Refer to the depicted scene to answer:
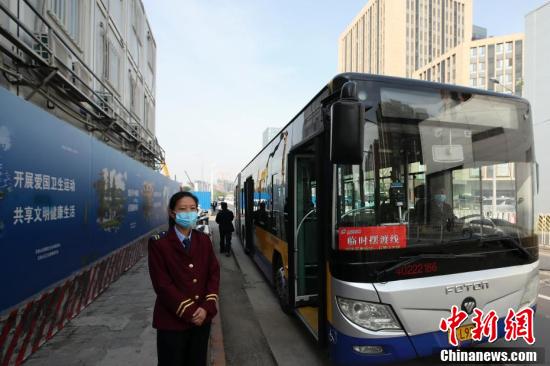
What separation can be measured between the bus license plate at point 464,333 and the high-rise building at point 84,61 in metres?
6.70

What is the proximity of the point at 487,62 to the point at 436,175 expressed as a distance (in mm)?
100217

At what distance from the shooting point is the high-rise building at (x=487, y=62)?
274 ft

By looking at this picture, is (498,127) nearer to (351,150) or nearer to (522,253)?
(522,253)

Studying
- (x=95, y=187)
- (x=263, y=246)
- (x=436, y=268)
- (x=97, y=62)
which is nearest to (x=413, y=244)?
(x=436, y=268)

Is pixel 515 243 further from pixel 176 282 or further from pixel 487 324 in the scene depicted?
pixel 176 282

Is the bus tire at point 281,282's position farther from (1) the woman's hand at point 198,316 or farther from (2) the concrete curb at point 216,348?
(1) the woman's hand at point 198,316

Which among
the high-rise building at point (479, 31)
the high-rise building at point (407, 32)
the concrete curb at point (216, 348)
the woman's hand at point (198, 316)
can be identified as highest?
the high-rise building at point (479, 31)

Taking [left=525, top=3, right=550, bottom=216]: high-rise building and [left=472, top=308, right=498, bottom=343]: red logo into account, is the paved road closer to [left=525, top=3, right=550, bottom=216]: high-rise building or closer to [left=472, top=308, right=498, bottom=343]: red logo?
[left=472, top=308, right=498, bottom=343]: red logo

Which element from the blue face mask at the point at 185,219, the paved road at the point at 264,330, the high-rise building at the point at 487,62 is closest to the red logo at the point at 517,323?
the paved road at the point at 264,330

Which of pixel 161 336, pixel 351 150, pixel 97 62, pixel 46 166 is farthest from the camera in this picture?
pixel 97 62

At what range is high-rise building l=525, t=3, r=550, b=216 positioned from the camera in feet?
53.7

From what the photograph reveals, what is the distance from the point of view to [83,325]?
504 cm

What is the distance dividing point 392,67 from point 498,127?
4127 inches

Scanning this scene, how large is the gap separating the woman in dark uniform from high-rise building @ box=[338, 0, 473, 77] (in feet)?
337
